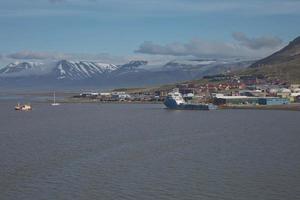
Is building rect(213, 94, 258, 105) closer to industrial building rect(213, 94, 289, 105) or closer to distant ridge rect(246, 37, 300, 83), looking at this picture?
industrial building rect(213, 94, 289, 105)

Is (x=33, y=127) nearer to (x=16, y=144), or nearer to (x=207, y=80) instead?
(x=16, y=144)

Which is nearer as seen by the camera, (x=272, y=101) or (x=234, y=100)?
(x=272, y=101)

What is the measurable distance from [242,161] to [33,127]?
13798 mm

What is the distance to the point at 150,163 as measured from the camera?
17.0 meters

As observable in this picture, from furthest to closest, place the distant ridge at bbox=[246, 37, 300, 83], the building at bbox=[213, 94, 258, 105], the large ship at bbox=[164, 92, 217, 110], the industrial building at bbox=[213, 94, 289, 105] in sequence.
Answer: the distant ridge at bbox=[246, 37, 300, 83] < the building at bbox=[213, 94, 258, 105] < the industrial building at bbox=[213, 94, 289, 105] < the large ship at bbox=[164, 92, 217, 110]

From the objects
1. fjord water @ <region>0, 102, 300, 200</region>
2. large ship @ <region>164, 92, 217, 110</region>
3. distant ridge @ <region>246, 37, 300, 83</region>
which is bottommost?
fjord water @ <region>0, 102, 300, 200</region>

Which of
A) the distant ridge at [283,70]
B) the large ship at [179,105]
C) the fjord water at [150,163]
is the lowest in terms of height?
the fjord water at [150,163]

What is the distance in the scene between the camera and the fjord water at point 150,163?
44.3 feet

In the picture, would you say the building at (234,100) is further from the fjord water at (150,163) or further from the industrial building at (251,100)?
the fjord water at (150,163)

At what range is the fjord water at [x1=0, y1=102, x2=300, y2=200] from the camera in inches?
531

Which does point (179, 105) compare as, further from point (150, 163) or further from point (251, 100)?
point (150, 163)

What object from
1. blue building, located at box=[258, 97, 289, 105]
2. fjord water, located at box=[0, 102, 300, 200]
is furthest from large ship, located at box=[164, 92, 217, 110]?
fjord water, located at box=[0, 102, 300, 200]

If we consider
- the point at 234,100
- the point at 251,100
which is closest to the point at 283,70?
the point at 251,100

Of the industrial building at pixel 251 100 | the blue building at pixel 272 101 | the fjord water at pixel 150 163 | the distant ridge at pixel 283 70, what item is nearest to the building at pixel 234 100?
the industrial building at pixel 251 100
